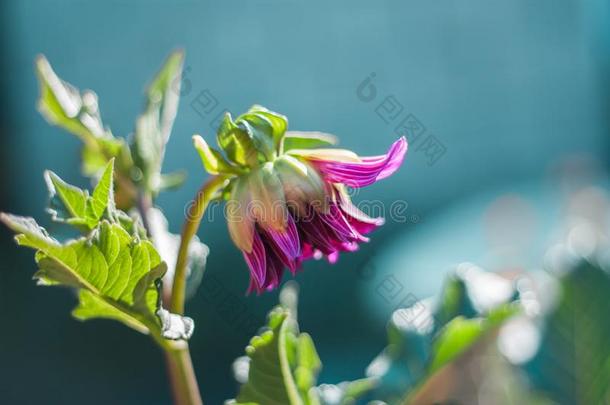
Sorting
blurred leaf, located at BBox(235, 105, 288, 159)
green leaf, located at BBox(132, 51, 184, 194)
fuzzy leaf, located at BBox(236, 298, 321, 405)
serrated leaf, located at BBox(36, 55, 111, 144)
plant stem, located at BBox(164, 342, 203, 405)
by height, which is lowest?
fuzzy leaf, located at BBox(236, 298, 321, 405)

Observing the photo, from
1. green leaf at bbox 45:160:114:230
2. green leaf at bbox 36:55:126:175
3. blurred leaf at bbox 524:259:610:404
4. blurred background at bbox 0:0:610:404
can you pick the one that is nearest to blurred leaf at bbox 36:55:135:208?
green leaf at bbox 36:55:126:175

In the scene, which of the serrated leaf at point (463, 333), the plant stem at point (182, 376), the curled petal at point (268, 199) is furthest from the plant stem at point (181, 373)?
the serrated leaf at point (463, 333)

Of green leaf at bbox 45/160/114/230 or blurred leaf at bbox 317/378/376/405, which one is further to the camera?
blurred leaf at bbox 317/378/376/405

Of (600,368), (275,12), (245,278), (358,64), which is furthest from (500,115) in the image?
(600,368)

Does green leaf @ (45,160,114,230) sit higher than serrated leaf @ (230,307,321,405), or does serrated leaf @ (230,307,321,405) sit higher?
green leaf @ (45,160,114,230)

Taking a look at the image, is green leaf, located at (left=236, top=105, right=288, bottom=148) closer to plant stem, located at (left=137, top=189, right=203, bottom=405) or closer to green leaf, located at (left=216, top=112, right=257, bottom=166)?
green leaf, located at (left=216, top=112, right=257, bottom=166)

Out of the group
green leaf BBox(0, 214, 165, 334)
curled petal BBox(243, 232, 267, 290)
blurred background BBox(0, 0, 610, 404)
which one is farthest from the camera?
blurred background BBox(0, 0, 610, 404)
